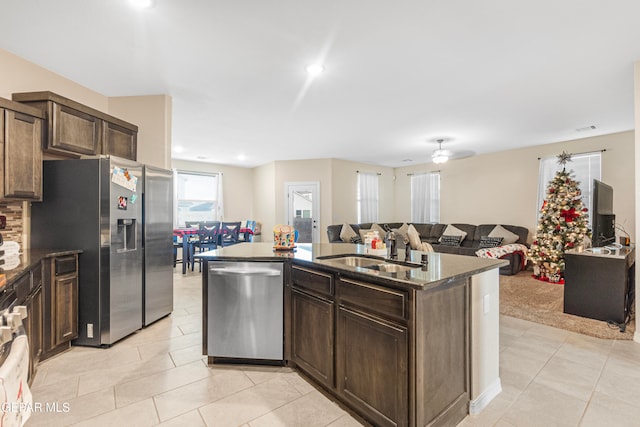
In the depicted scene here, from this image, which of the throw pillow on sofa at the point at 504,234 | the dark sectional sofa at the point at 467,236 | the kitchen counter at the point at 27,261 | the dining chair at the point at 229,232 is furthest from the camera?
the dining chair at the point at 229,232

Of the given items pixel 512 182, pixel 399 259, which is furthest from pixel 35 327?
pixel 512 182

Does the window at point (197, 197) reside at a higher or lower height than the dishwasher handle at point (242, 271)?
higher

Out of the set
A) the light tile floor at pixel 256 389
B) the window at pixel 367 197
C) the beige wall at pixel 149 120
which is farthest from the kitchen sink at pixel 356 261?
the window at pixel 367 197

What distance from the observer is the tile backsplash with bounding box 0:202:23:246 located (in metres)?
2.68

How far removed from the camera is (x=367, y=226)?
8.02 metres

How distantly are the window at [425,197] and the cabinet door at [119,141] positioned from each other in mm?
6990

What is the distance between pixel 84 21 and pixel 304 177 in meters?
5.79

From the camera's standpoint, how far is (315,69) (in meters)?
2.98

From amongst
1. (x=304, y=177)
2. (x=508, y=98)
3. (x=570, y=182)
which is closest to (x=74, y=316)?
(x=508, y=98)

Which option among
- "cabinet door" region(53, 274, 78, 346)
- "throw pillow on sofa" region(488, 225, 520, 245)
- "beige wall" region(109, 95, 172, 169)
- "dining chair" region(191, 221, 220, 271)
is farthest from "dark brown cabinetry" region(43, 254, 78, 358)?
"throw pillow on sofa" region(488, 225, 520, 245)

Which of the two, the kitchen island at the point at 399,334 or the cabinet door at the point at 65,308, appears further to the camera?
the cabinet door at the point at 65,308

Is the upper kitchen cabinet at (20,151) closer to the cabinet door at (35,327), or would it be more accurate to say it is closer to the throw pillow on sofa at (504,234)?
the cabinet door at (35,327)

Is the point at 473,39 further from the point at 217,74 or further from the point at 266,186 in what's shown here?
the point at 266,186

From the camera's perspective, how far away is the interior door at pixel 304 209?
7.84 meters
